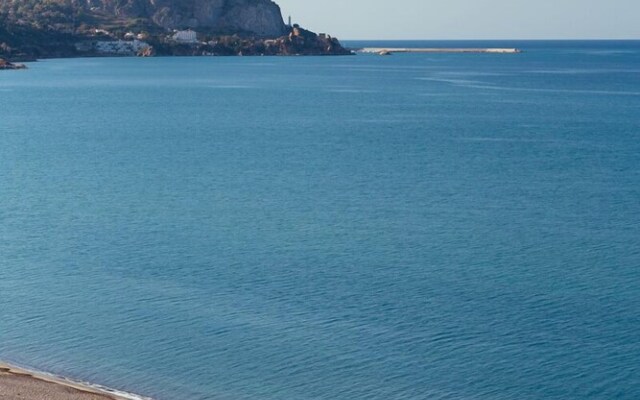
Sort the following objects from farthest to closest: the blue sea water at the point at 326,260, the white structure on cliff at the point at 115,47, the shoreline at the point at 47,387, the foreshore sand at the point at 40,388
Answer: the white structure on cliff at the point at 115,47 < the blue sea water at the point at 326,260 < the shoreline at the point at 47,387 < the foreshore sand at the point at 40,388

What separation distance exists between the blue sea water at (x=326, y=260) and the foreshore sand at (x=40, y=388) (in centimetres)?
86

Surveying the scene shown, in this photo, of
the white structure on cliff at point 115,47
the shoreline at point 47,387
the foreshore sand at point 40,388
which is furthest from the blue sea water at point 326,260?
the white structure on cliff at point 115,47

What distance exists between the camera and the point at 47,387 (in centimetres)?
2084

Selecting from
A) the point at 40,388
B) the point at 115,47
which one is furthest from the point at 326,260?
the point at 115,47

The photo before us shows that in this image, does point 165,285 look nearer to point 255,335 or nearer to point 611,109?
point 255,335

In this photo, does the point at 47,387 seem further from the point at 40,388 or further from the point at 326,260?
→ the point at 326,260

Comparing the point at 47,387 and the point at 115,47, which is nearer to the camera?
the point at 47,387

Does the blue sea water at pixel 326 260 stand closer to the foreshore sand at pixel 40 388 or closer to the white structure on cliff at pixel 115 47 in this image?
the foreshore sand at pixel 40 388

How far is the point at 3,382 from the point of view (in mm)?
20781

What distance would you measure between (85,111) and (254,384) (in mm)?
62874

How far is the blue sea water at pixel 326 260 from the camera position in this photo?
2320 centimetres

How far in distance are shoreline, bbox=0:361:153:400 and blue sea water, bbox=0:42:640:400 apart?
56 centimetres

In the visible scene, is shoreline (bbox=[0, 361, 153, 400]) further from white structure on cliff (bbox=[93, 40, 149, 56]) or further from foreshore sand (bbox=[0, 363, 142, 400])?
white structure on cliff (bbox=[93, 40, 149, 56])

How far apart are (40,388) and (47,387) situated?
197 millimetres
